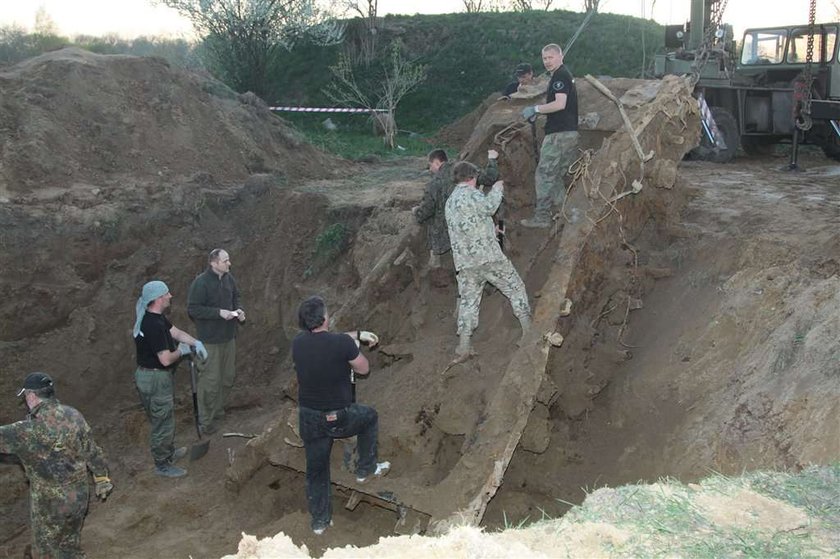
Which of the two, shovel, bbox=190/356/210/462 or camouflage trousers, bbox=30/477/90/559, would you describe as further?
shovel, bbox=190/356/210/462

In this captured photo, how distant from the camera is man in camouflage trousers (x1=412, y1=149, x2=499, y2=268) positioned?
315 inches

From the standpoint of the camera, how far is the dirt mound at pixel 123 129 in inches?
489

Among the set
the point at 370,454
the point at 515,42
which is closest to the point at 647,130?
the point at 370,454

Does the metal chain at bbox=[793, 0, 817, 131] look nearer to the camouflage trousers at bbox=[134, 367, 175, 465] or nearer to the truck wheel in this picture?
the truck wheel

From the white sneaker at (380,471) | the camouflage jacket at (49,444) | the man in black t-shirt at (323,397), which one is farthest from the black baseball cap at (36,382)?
the white sneaker at (380,471)

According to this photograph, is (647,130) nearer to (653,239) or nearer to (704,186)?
(653,239)

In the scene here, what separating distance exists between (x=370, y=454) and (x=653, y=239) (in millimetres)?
4001

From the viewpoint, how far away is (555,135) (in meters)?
8.31

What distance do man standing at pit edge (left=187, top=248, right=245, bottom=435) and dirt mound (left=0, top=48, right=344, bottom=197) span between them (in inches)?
186

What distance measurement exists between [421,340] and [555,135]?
2.51m

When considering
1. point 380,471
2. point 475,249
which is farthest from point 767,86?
point 380,471

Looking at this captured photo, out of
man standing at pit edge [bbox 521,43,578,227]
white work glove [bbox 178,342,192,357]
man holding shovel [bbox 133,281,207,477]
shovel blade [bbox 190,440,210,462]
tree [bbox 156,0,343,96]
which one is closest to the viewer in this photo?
man holding shovel [bbox 133,281,207,477]

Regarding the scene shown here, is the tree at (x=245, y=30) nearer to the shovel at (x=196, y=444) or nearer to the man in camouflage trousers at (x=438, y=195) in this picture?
the shovel at (x=196, y=444)

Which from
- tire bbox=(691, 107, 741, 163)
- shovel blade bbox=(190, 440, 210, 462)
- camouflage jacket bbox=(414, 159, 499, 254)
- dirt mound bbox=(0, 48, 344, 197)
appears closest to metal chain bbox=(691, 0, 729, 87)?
tire bbox=(691, 107, 741, 163)
